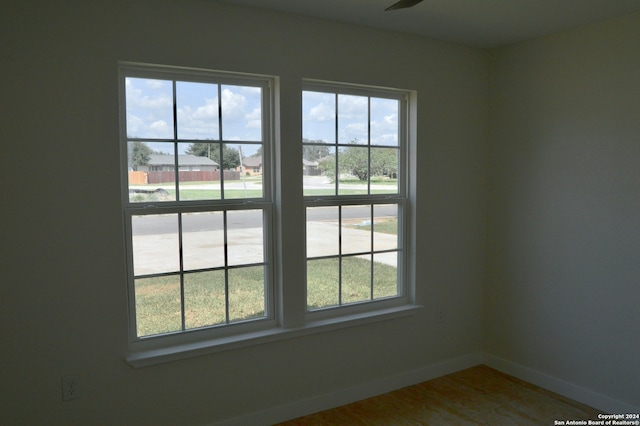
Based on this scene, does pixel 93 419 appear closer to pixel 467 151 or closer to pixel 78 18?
pixel 78 18

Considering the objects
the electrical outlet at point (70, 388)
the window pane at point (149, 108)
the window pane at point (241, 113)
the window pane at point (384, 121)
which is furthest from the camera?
the window pane at point (384, 121)

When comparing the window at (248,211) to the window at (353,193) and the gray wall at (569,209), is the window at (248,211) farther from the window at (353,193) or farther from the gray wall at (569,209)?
the gray wall at (569,209)

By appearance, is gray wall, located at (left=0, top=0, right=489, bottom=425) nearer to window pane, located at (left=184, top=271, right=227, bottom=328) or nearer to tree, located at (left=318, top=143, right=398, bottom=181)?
window pane, located at (left=184, top=271, right=227, bottom=328)

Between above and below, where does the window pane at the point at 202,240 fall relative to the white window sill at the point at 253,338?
above

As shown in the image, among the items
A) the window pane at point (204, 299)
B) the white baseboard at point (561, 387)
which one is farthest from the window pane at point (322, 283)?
the white baseboard at point (561, 387)

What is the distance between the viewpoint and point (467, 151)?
377 cm

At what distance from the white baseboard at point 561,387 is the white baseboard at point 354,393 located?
197mm

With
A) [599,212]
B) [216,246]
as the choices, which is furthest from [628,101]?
[216,246]

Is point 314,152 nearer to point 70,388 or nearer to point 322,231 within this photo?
point 322,231

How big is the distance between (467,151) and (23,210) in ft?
10.3

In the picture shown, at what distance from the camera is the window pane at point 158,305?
2.64 metres

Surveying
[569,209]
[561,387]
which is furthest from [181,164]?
[561,387]

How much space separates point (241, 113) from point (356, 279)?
4.75 feet

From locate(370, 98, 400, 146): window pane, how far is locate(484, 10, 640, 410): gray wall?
941 mm
